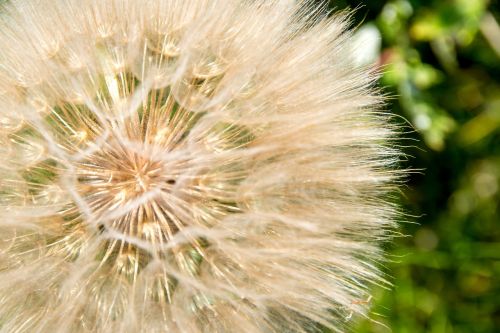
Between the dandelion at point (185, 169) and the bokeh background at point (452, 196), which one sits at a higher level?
the dandelion at point (185, 169)

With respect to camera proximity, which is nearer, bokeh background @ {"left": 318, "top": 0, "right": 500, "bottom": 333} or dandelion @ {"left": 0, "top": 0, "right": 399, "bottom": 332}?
dandelion @ {"left": 0, "top": 0, "right": 399, "bottom": 332}

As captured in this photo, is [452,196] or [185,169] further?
[452,196]

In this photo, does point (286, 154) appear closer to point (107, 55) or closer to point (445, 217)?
point (107, 55)

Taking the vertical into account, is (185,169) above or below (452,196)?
above

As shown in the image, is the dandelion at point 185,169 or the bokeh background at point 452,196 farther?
the bokeh background at point 452,196

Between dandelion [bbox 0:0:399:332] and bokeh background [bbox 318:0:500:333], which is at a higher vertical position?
dandelion [bbox 0:0:399:332]
